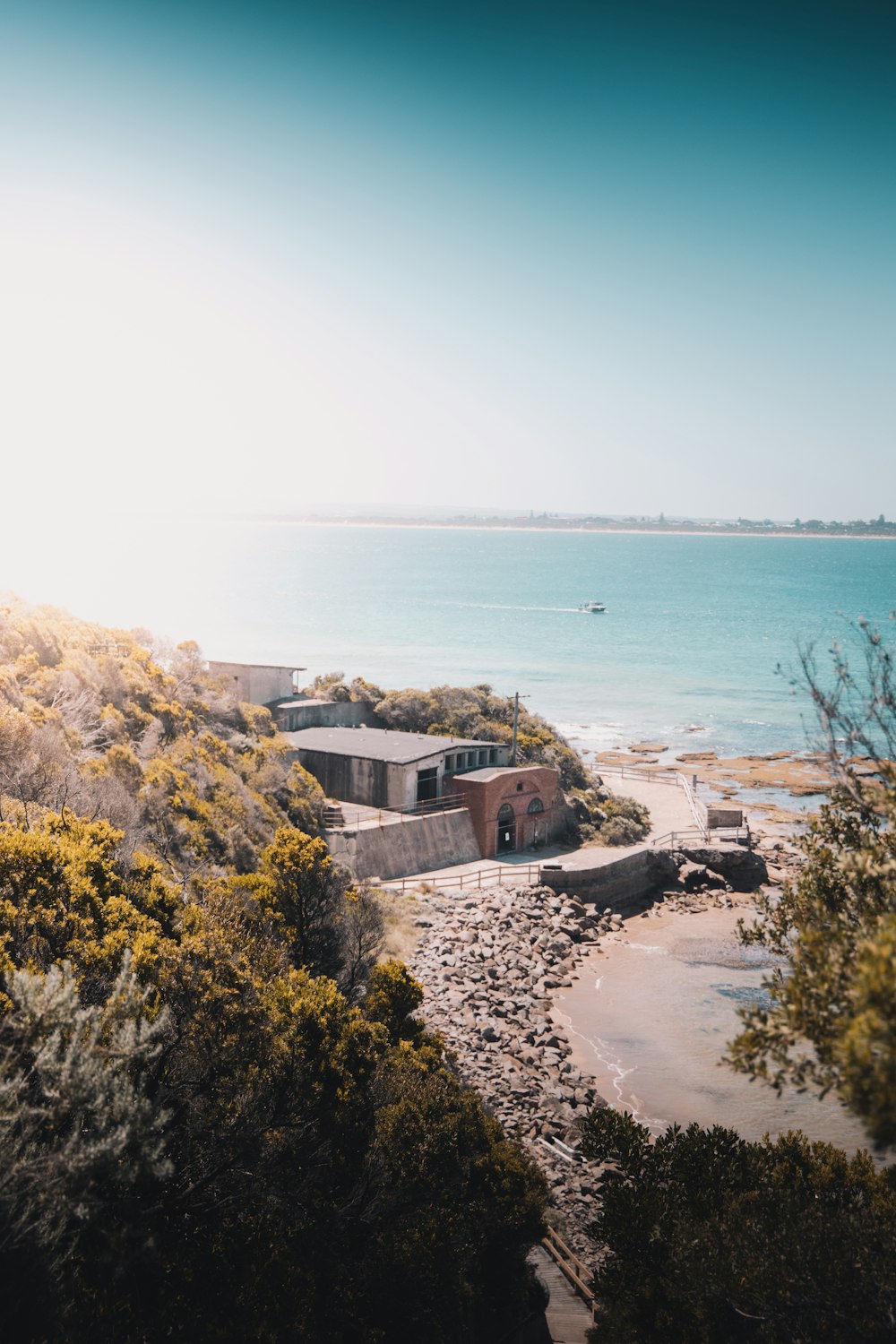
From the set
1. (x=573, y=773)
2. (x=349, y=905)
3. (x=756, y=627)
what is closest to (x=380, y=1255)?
(x=349, y=905)

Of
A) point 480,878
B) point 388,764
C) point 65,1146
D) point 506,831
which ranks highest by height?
point 65,1146

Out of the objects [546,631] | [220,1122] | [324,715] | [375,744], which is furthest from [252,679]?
[546,631]

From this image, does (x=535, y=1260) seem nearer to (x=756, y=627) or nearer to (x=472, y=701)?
(x=472, y=701)

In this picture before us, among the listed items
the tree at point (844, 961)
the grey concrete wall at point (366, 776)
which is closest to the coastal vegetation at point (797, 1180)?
the tree at point (844, 961)

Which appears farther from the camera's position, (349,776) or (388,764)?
(349,776)

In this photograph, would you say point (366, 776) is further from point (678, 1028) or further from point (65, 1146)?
point (65, 1146)

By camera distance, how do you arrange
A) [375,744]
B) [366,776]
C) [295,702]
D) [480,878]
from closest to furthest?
[480,878], [366,776], [375,744], [295,702]
